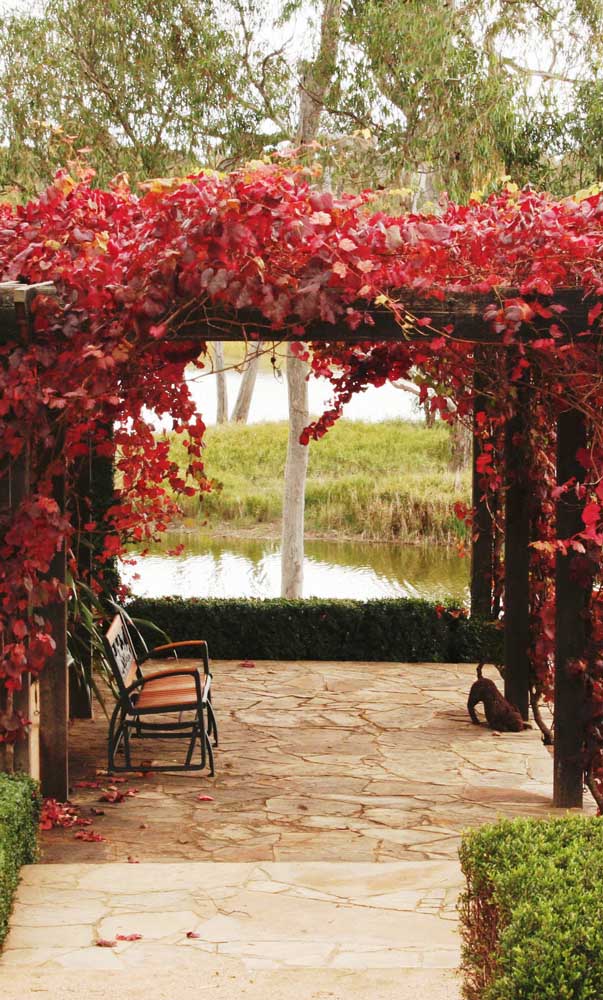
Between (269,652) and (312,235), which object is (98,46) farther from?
(312,235)

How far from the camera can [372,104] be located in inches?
514

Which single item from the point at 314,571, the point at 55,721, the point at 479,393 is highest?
the point at 479,393

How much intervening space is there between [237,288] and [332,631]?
4.58m

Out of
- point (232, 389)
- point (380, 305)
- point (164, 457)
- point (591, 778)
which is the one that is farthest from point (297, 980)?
point (232, 389)

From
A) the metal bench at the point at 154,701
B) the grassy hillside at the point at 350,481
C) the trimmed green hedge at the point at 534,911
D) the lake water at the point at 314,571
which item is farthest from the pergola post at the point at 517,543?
the grassy hillside at the point at 350,481

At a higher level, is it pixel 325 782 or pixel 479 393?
pixel 479 393

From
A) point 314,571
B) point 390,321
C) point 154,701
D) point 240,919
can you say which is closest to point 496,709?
point 154,701

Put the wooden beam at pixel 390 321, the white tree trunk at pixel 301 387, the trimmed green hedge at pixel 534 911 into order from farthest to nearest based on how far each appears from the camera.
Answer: the white tree trunk at pixel 301 387
the wooden beam at pixel 390 321
the trimmed green hedge at pixel 534 911

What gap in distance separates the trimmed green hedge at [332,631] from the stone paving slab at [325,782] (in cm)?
68

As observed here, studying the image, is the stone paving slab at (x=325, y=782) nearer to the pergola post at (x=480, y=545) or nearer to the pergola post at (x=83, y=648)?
the pergola post at (x=83, y=648)

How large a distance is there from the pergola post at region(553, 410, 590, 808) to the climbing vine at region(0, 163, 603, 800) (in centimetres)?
7

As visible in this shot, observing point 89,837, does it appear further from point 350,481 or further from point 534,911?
point 350,481

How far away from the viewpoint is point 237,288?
4.51 metres

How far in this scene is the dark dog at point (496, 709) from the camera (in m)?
6.76
